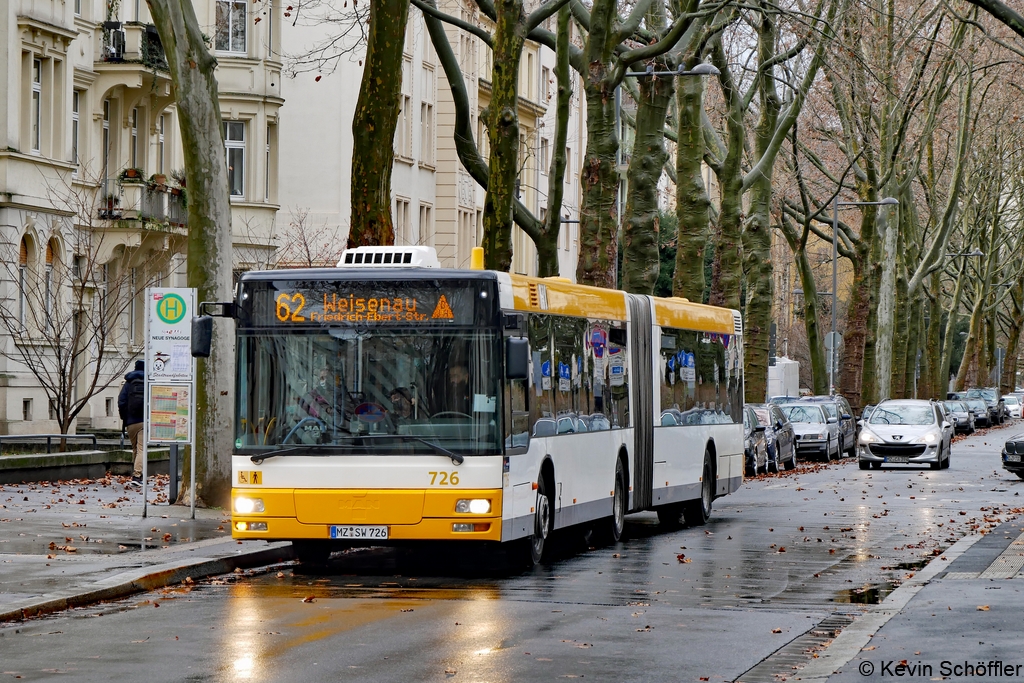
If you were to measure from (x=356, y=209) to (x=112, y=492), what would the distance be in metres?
6.13

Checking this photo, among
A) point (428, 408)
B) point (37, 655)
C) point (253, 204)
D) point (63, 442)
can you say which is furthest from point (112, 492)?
point (253, 204)

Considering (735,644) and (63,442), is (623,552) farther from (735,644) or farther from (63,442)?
(63,442)

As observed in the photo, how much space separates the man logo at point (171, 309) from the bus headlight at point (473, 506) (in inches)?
223

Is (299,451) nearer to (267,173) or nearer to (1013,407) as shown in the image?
(267,173)

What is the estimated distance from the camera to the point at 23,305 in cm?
3834

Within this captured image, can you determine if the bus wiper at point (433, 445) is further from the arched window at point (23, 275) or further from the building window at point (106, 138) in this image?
the building window at point (106, 138)

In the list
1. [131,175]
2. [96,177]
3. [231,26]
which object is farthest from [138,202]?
[231,26]

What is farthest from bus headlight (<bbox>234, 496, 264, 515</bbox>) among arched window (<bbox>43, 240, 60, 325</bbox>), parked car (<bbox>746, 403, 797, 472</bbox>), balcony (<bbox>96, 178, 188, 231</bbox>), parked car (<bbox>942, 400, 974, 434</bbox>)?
parked car (<bbox>942, 400, 974, 434</bbox>)

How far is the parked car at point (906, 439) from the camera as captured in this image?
4034 cm

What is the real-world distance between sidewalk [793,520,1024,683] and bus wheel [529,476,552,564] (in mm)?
3502

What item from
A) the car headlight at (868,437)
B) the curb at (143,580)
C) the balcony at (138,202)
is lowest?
the curb at (143,580)

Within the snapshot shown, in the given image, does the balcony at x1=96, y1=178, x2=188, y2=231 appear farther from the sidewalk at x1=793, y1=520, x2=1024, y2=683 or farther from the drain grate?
the drain grate

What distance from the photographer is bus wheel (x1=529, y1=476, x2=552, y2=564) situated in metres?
16.8

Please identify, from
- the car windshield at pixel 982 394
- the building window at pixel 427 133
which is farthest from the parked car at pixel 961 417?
the building window at pixel 427 133
